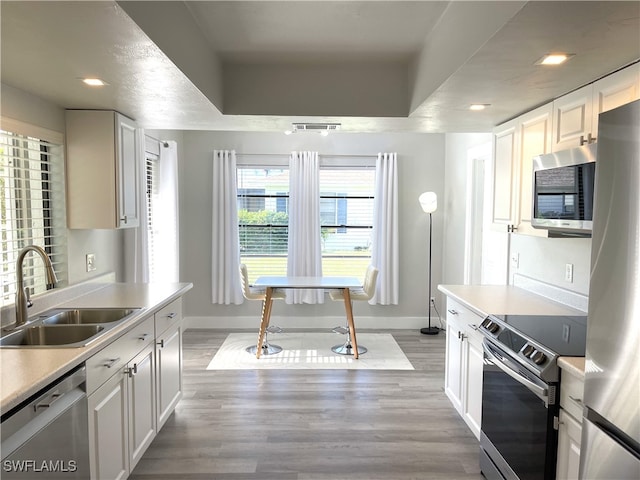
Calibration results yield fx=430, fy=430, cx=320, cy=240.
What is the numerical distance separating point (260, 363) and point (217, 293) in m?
1.55

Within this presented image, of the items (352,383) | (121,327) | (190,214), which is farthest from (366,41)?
(190,214)

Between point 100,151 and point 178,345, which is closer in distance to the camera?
point 100,151

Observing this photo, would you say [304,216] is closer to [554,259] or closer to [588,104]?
[554,259]

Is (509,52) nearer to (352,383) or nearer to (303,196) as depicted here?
(352,383)

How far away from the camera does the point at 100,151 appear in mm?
2887

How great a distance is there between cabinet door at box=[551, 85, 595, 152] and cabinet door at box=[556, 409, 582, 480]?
1.36 meters

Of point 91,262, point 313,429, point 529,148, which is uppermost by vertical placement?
point 529,148

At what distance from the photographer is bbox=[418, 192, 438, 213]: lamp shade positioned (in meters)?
5.25

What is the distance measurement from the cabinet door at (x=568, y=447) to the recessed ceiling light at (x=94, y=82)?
2.64 meters

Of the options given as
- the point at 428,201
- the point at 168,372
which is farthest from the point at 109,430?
the point at 428,201

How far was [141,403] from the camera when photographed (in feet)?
8.05

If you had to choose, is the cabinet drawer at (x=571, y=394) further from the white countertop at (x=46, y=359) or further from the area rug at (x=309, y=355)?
the area rug at (x=309, y=355)

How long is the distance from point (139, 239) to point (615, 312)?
351cm

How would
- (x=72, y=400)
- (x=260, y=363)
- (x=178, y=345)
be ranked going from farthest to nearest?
(x=260, y=363) → (x=178, y=345) → (x=72, y=400)
